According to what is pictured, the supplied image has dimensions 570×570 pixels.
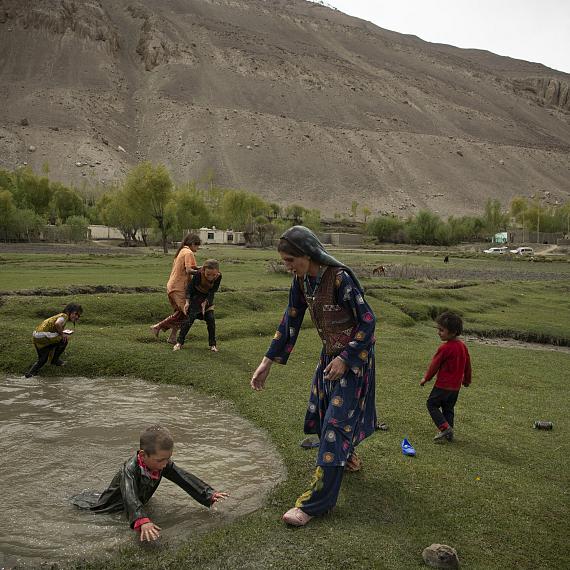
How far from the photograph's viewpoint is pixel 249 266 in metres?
37.3

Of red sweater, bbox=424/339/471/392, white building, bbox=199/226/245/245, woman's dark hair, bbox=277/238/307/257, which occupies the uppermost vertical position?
woman's dark hair, bbox=277/238/307/257

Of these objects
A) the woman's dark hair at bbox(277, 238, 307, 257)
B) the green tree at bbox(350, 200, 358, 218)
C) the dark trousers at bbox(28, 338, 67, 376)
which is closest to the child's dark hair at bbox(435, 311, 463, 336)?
the woman's dark hair at bbox(277, 238, 307, 257)

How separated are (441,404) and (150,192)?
58528mm

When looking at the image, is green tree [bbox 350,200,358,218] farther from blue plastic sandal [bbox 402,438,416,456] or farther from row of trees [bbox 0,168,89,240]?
blue plastic sandal [bbox 402,438,416,456]

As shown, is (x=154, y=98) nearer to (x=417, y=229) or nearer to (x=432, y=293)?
(x=417, y=229)

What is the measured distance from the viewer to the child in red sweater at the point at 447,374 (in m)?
7.09

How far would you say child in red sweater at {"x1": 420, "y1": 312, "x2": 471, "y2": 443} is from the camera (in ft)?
23.3

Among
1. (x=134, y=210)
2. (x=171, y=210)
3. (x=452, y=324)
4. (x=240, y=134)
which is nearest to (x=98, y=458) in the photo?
(x=452, y=324)

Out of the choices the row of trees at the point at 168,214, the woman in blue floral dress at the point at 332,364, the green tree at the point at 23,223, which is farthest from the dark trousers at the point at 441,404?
A: the green tree at the point at 23,223

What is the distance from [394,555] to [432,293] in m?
20.4

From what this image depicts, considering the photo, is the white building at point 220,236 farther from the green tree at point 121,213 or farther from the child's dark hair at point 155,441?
the child's dark hair at point 155,441

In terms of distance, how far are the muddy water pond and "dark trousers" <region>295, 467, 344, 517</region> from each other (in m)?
0.69

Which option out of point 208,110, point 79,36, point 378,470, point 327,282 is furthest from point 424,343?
point 79,36

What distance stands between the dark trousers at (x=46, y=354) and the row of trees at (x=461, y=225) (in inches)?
3867
